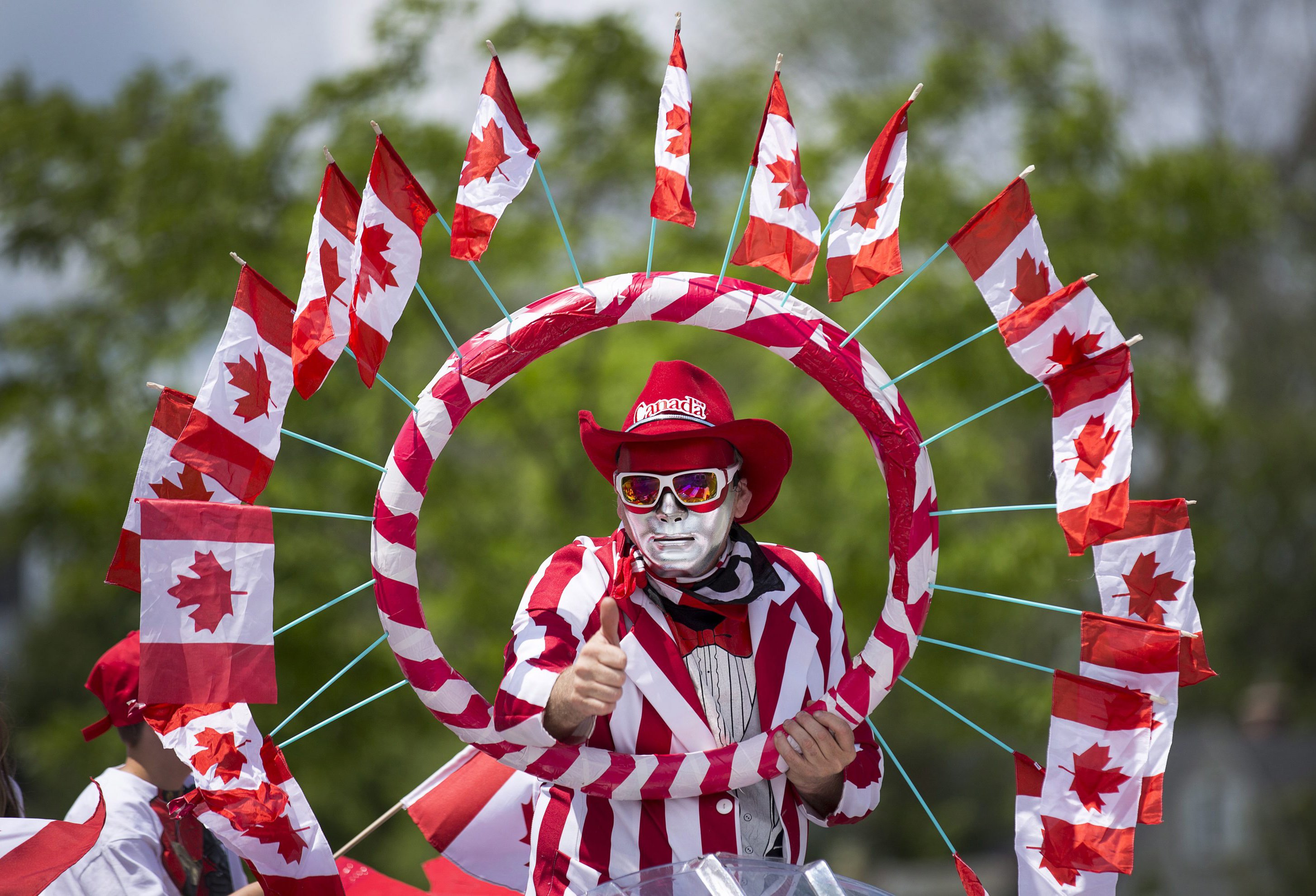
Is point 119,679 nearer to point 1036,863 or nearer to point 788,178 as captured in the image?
point 788,178

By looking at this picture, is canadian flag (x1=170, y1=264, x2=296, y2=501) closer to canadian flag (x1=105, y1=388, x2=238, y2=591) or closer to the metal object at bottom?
canadian flag (x1=105, y1=388, x2=238, y2=591)

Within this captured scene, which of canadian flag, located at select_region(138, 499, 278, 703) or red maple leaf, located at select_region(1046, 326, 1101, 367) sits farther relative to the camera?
Answer: red maple leaf, located at select_region(1046, 326, 1101, 367)

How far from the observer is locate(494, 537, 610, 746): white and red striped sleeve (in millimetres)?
2771

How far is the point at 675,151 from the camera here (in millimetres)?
2949

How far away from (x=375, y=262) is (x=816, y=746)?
4.63 feet

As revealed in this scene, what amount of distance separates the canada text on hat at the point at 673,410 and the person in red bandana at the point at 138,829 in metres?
1.37

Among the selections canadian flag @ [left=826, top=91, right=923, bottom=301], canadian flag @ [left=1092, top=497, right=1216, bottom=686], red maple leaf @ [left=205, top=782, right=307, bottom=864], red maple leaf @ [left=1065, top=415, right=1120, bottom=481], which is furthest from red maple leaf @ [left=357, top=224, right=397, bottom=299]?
canadian flag @ [left=1092, top=497, right=1216, bottom=686]

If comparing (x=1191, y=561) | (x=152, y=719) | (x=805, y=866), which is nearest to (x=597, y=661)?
(x=805, y=866)

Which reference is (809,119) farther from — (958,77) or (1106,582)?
(1106,582)

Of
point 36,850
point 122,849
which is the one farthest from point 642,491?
point 122,849

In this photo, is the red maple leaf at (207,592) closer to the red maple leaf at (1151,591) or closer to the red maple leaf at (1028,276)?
the red maple leaf at (1028,276)

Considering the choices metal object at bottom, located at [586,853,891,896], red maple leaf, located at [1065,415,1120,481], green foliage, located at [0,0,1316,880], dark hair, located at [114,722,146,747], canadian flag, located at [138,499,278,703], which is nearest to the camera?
metal object at bottom, located at [586,853,891,896]

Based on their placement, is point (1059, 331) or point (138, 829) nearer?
point (1059, 331)

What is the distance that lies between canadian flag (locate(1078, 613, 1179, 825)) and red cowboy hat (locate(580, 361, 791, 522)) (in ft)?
2.58
